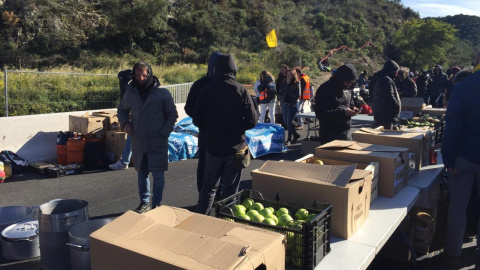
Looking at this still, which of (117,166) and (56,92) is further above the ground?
(56,92)

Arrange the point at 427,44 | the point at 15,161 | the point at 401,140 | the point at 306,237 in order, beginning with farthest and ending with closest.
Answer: the point at 427,44
the point at 15,161
the point at 401,140
the point at 306,237

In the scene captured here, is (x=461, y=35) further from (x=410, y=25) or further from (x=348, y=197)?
(x=348, y=197)

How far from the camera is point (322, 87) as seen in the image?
4.76 meters

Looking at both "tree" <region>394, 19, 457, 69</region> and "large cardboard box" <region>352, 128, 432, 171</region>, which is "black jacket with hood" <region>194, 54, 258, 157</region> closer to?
"large cardboard box" <region>352, 128, 432, 171</region>

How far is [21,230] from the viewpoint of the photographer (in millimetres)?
3660

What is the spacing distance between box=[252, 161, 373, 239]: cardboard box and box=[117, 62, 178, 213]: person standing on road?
195 centimetres

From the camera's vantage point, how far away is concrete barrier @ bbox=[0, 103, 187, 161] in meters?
7.33

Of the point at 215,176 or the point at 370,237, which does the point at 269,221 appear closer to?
the point at 370,237

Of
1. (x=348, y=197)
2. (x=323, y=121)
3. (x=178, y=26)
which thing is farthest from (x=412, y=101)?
(x=178, y=26)

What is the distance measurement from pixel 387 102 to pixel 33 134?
6182mm

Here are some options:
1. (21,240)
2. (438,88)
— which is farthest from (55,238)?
(438,88)

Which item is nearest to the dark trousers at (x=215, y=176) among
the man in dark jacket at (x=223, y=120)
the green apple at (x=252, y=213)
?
the man in dark jacket at (x=223, y=120)

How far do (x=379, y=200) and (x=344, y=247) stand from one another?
991mm

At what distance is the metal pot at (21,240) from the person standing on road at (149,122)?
1277mm
